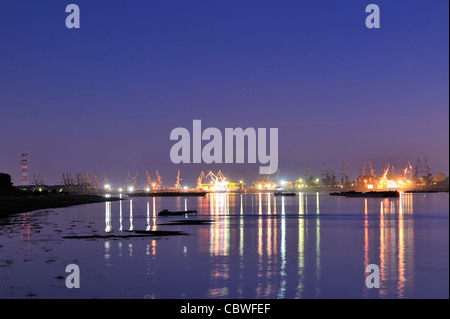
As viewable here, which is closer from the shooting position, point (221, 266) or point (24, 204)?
point (221, 266)

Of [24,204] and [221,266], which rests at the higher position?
[221,266]

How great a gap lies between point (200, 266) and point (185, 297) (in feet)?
24.5

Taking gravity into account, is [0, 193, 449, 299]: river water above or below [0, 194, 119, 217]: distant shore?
above

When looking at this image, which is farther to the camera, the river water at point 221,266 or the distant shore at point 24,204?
the distant shore at point 24,204

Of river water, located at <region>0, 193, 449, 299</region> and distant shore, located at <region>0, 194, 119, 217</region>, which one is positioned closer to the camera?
river water, located at <region>0, 193, 449, 299</region>

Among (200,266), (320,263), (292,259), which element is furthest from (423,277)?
(200,266)

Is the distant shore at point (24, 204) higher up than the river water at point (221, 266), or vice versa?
the river water at point (221, 266)

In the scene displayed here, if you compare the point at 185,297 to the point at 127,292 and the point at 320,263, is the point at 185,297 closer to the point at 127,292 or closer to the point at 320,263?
the point at 127,292

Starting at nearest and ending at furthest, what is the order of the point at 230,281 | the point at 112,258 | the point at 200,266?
1. the point at 230,281
2. the point at 200,266
3. the point at 112,258
